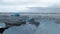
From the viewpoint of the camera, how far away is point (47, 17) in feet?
4.79

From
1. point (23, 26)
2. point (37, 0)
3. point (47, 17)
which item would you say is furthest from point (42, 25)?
point (37, 0)

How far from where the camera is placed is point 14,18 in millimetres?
1445

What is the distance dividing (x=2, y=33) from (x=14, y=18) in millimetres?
→ 250

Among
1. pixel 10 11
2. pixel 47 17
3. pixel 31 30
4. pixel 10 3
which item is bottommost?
pixel 31 30

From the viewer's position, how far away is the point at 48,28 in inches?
55.0

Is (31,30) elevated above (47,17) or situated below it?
below

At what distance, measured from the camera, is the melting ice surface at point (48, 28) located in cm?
137

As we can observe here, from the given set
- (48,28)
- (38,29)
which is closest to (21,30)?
(38,29)

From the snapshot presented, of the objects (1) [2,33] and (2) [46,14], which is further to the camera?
Result: (2) [46,14]

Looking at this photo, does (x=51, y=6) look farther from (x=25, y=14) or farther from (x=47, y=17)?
(x=25, y=14)

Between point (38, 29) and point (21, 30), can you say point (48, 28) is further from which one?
point (21, 30)

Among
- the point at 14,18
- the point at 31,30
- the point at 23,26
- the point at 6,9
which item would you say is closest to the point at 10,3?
the point at 6,9

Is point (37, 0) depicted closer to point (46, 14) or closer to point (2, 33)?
point (46, 14)

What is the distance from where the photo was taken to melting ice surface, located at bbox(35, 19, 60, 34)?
1.37 metres
